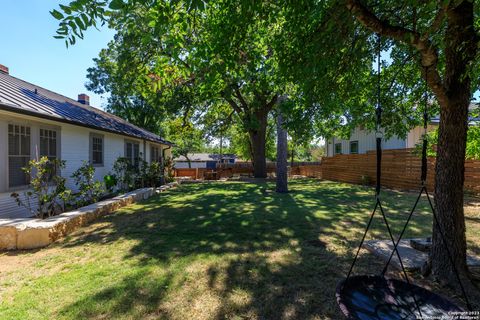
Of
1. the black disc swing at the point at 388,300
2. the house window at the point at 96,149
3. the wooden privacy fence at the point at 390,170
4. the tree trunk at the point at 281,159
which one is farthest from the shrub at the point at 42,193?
the wooden privacy fence at the point at 390,170

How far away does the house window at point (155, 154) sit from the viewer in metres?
17.6

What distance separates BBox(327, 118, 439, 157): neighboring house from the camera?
14818 millimetres

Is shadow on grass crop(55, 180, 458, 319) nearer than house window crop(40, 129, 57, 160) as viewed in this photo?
Yes

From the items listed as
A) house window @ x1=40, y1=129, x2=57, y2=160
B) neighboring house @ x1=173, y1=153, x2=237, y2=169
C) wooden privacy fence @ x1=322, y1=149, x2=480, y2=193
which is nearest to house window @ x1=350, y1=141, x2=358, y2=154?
wooden privacy fence @ x1=322, y1=149, x2=480, y2=193

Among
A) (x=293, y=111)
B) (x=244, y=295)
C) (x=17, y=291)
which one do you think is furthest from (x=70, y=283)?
(x=293, y=111)

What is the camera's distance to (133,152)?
47.2 ft

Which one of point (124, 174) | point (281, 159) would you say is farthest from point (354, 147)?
point (124, 174)

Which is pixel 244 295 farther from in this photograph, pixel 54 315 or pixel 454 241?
pixel 454 241

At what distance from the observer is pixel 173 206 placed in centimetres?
916

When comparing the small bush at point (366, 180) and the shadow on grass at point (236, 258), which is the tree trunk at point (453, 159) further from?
the small bush at point (366, 180)

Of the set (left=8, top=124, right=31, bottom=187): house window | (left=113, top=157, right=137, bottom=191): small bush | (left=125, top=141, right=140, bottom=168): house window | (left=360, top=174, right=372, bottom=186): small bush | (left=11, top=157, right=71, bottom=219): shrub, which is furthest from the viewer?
(left=360, top=174, right=372, bottom=186): small bush

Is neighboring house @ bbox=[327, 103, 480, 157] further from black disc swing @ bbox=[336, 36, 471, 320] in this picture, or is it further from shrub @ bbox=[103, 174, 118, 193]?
black disc swing @ bbox=[336, 36, 471, 320]

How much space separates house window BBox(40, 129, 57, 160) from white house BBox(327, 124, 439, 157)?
13.3 metres

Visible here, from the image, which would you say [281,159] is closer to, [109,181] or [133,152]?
[109,181]
